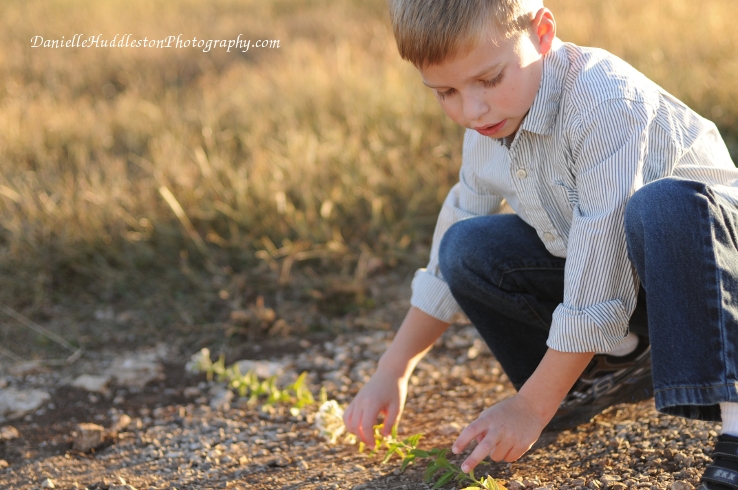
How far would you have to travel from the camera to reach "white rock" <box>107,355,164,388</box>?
2636mm

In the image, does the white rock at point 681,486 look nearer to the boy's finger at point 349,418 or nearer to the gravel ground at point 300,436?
the gravel ground at point 300,436

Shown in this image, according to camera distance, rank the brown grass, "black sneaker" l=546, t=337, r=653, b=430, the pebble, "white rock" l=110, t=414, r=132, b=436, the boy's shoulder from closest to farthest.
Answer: the boy's shoulder
"black sneaker" l=546, t=337, r=653, b=430
the pebble
"white rock" l=110, t=414, r=132, b=436
the brown grass

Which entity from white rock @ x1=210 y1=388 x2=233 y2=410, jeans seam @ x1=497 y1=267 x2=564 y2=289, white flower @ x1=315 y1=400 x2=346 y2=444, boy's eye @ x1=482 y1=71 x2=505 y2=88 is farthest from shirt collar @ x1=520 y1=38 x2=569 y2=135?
white rock @ x1=210 y1=388 x2=233 y2=410

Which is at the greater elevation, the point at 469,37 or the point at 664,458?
the point at 469,37

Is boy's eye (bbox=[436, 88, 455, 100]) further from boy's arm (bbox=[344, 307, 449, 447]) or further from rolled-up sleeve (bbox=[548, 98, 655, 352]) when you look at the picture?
boy's arm (bbox=[344, 307, 449, 447])

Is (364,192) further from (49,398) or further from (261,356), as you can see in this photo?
(49,398)

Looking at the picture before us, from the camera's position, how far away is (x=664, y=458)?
172cm

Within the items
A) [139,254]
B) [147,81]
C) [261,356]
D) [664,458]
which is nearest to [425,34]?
[664,458]

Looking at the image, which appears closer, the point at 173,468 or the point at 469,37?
the point at 469,37

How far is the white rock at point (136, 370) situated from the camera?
2.64 meters

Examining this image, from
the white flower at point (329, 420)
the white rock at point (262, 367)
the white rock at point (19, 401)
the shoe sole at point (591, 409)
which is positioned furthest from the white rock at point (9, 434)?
the shoe sole at point (591, 409)

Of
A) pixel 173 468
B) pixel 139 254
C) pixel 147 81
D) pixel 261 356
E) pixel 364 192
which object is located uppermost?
pixel 147 81

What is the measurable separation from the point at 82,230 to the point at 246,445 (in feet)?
5.50

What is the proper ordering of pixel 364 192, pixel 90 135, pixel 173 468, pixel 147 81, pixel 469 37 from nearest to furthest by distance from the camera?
pixel 469 37 → pixel 173 468 → pixel 364 192 → pixel 90 135 → pixel 147 81
